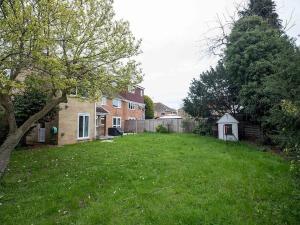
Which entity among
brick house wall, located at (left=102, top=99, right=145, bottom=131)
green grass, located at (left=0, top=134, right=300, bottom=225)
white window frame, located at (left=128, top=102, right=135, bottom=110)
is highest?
white window frame, located at (left=128, top=102, right=135, bottom=110)

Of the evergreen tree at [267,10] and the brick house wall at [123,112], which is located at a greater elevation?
the evergreen tree at [267,10]

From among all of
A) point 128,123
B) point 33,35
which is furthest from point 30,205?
point 128,123

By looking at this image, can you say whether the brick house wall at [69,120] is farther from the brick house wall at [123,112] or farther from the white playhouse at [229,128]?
the brick house wall at [123,112]

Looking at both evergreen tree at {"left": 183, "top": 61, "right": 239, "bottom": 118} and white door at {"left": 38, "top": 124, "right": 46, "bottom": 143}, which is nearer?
white door at {"left": 38, "top": 124, "right": 46, "bottom": 143}

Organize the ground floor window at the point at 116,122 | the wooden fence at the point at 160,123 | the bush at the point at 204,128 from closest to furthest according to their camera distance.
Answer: the bush at the point at 204,128
the wooden fence at the point at 160,123
the ground floor window at the point at 116,122

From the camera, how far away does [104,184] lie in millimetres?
9562

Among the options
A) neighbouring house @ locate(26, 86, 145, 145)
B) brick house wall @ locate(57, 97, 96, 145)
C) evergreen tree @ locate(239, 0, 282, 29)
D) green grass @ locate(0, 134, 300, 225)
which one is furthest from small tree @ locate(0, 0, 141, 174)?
evergreen tree @ locate(239, 0, 282, 29)

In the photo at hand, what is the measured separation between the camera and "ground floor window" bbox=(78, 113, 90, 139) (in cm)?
2372

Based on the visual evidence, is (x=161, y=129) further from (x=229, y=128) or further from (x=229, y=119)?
(x=229, y=119)

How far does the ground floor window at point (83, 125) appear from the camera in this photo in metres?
23.7

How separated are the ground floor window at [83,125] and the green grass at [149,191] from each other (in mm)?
9943

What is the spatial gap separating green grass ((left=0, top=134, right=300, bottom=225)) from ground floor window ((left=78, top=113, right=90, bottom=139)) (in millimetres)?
9943

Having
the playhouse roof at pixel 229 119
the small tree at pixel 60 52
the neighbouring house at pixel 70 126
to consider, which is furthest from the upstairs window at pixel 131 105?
the small tree at pixel 60 52

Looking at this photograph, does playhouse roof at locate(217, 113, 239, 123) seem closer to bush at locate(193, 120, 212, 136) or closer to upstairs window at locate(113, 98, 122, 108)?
bush at locate(193, 120, 212, 136)
